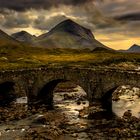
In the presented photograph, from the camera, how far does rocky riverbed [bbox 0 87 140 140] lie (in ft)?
141

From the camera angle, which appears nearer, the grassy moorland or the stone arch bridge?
the stone arch bridge

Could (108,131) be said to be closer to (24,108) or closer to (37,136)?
(37,136)

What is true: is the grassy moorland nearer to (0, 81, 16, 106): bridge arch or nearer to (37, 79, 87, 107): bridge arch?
(0, 81, 16, 106): bridge arch

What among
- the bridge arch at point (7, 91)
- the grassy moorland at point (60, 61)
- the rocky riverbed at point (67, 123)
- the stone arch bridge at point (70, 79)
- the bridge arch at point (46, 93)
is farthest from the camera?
A: the grassy moorland at point (60, 61)

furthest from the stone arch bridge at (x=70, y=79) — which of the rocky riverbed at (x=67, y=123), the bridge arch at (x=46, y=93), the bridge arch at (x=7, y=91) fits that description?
the rocky riverbed at (x=67, y=123)

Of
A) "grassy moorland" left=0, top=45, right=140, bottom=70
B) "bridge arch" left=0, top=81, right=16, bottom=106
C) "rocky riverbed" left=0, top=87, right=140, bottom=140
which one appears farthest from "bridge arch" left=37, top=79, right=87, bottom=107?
"grassy moorland" left=0, top=45, right=140, bottom=70

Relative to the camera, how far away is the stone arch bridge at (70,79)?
51.9 meters

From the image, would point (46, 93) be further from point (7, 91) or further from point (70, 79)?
point (7, 91)

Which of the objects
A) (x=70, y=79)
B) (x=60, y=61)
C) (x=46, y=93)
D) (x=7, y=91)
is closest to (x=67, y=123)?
(x=70, y=79)

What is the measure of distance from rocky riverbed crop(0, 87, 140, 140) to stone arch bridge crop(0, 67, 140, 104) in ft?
9.48

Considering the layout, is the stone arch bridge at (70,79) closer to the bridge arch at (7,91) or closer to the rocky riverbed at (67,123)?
the bridge arch at (7,91)

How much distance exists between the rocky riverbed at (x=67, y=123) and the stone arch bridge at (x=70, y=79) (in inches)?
114

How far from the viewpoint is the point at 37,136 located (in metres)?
43.5

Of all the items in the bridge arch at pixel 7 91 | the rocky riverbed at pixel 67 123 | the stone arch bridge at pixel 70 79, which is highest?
the stone arch bridge at pixel 70 79
